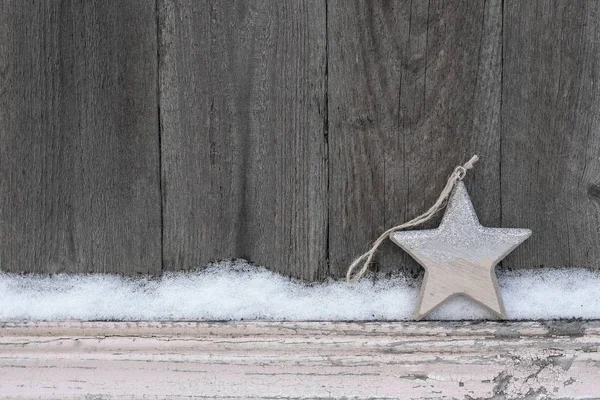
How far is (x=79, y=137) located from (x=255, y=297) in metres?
0.46

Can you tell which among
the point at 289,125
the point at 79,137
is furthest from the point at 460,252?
the point at 79,137

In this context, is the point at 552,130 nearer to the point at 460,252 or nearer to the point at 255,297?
the point at 460,252

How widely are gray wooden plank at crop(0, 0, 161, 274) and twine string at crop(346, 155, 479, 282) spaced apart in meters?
0.39

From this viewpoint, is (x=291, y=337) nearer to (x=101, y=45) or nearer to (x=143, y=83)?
(x=143, y=83)

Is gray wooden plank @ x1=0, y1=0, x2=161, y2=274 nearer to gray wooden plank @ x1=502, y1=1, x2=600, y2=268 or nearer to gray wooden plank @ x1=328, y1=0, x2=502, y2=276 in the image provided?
gray wooden plank @ x1=328, y1=0, x2=502, y2=276

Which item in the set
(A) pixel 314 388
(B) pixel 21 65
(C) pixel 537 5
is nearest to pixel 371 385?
(A) pixel 314 388

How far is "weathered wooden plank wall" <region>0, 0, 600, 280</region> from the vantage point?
3.72ft

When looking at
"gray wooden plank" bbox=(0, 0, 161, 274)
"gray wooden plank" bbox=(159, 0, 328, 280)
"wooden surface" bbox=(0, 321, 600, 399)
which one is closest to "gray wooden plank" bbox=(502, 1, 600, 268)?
"wooden surface" bbox=(0, 321, 600, 399)

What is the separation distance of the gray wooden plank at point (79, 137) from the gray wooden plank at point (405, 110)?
0.37 metres

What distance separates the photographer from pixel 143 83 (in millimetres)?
1159

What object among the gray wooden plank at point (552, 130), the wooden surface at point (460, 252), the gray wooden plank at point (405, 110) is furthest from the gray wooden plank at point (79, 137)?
the gray wooden plank at point (552, 130)

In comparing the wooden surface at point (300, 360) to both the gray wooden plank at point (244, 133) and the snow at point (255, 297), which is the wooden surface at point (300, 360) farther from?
the gray wooden plank at point (244, 133)

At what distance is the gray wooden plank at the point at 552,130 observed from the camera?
112cm

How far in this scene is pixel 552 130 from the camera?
3.75 feet
